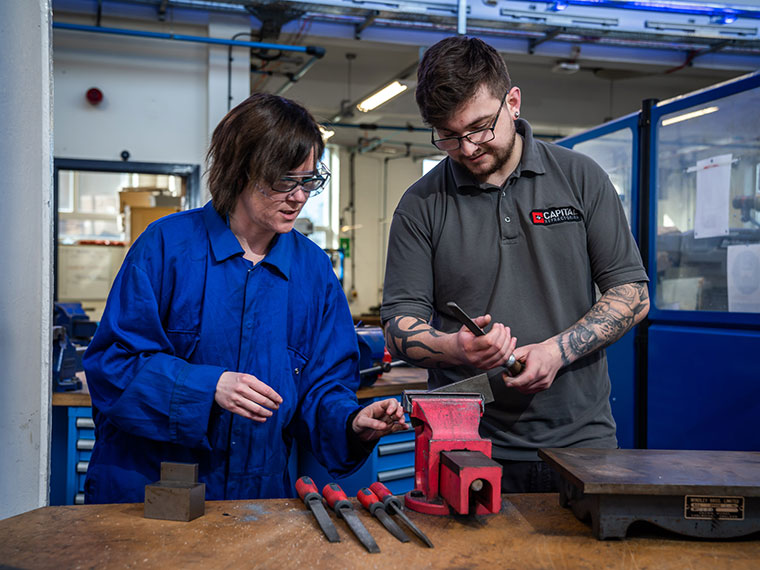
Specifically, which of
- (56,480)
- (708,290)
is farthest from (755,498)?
(56,480)

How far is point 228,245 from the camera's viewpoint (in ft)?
4.32

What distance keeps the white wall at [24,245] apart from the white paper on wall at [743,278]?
230cm

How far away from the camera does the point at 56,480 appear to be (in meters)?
2.42

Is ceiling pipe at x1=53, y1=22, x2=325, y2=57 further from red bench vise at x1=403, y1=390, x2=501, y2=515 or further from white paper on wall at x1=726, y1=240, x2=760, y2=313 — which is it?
red bench vise at x1=403, y1=390, x2=501, y2=515

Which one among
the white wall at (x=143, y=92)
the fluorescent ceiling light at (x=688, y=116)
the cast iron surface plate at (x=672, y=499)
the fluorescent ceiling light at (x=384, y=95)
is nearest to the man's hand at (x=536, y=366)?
the cast iron surface plate at (x=672, y=499)

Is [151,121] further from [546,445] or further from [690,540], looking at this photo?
[690,540]

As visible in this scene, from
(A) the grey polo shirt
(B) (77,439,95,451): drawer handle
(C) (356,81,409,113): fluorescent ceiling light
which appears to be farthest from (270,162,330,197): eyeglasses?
(C) (356,81,409,113): fluorescent ceiling light

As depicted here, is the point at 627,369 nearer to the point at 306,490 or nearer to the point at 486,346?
the point at 486,346

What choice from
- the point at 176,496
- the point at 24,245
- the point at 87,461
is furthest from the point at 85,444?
the point at 176,496

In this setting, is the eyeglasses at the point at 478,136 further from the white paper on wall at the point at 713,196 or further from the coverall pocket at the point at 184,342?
the white paper on wall at the point at 713,196

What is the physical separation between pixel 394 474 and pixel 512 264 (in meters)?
1.33

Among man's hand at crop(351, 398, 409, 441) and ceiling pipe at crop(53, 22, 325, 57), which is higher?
ceiling pipe at crop(53, 22, 325, 57)

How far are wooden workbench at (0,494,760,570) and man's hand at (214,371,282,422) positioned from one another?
167mm

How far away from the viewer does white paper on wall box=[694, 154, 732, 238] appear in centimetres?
255
